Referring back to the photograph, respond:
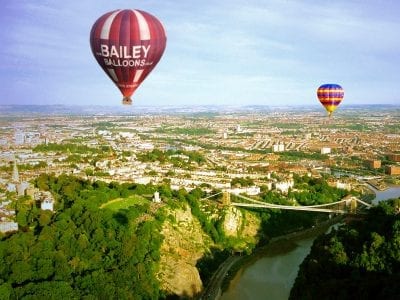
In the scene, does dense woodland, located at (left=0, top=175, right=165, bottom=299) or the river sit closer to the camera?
dense woodland, located at (left=0, top=175, right=165, bottom=299)

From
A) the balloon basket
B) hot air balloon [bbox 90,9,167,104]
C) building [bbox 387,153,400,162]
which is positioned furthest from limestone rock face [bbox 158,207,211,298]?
building [bbox 387,153,400,162]

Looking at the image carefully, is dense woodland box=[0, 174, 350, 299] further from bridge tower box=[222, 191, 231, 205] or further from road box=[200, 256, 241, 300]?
bridge tower box=[222, 191, 231, 205]

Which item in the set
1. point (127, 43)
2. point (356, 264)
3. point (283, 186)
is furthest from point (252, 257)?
point (127, 43)

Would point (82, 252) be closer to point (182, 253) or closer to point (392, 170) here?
point (182, 253)

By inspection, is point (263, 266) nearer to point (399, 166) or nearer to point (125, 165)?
point (125, 165)

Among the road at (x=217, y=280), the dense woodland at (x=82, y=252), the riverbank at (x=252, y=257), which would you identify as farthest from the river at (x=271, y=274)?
the dense woodland at (x=82, y=252)
